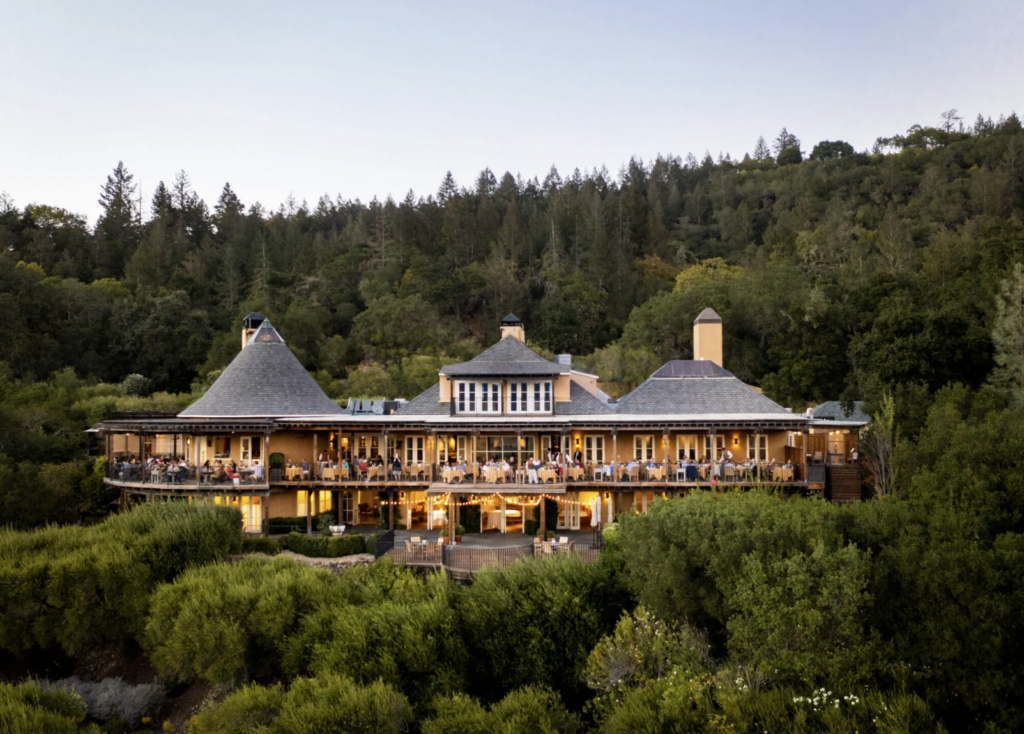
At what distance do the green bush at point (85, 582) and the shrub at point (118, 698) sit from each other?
1.12 m

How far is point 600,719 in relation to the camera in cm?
1644

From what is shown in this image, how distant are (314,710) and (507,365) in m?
17.5

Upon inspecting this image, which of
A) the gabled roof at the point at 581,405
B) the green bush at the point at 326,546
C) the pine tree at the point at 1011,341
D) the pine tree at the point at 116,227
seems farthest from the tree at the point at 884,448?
the pine tree at the point at 116,227

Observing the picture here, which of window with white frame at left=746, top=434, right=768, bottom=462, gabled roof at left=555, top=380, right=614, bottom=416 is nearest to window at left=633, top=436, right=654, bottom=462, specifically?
gabled roof at left=555, top=380, right=614, bottom=416

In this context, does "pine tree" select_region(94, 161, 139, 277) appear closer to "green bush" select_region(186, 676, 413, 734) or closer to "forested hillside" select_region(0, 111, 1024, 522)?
"forested hillside" select_region(0, 111, 1024, 522)

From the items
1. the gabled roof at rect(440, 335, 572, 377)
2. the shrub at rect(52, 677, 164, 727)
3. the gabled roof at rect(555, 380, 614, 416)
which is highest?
the gabled roof at rect(440, 335, 572, 377)

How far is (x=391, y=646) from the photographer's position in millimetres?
17422

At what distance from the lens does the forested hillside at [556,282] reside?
3816 centimetres

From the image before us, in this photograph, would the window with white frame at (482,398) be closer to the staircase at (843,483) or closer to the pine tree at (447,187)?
the staircase at (843,483)

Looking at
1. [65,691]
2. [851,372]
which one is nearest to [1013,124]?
[851,372]

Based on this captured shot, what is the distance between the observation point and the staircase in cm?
2830

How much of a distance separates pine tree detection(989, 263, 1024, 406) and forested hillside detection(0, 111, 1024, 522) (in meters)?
0.13

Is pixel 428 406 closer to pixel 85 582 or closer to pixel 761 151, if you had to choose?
pixel 85 582

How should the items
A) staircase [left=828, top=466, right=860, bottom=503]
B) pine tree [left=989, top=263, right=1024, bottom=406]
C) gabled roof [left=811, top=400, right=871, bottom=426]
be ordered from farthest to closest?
gabled roof [left=811, top=400, right=871, bottom=426] < pine tree [left=989, top=263, right=1024, bottom=406] < staircase [left=828, top=466, right=860, bottom=503]
